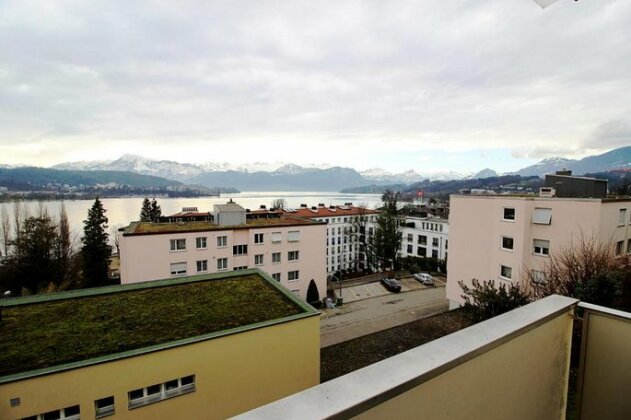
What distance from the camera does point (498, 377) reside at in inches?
80.2

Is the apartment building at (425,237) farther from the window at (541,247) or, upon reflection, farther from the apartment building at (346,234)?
the window at (541,247)

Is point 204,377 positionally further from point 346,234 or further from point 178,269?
point 346,234

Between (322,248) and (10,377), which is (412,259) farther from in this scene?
(10,377)

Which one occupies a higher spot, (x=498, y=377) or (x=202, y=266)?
(x=498, y=377)

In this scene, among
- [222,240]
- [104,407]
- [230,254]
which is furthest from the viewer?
[230,254]

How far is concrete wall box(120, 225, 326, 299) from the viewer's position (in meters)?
20.5

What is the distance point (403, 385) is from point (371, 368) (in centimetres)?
15

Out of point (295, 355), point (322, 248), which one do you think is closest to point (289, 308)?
point (295, 355)

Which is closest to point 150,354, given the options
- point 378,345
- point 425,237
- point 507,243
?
point 378,345

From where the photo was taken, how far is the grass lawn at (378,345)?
12.2m

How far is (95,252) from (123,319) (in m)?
30.8

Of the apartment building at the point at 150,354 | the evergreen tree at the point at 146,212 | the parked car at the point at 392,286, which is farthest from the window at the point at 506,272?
the evergreen tree at the point at 146,212

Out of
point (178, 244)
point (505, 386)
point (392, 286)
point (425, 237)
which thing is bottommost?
point (392, 286)

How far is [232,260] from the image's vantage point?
23.7 m
